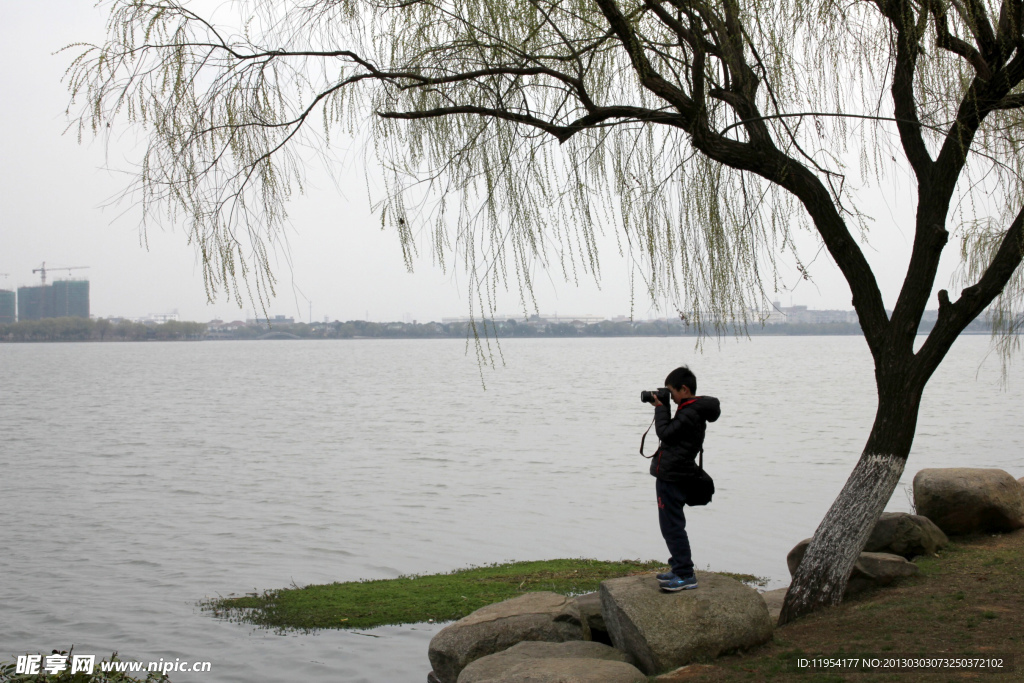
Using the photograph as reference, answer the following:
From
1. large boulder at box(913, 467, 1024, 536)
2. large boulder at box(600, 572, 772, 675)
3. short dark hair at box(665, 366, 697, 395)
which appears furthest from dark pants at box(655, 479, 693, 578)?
large boulder at box(913, 467, 1024, 536)

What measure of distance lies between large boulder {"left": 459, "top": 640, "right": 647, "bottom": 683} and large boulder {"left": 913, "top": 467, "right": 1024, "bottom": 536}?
496cm

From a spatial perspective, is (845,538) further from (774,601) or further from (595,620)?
(595,620)

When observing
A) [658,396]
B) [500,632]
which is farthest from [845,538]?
[500,632]

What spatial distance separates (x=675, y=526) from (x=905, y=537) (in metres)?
3.56

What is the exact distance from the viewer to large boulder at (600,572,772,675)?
205 inches

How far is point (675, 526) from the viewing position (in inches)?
220

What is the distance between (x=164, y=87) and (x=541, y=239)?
2.78 m

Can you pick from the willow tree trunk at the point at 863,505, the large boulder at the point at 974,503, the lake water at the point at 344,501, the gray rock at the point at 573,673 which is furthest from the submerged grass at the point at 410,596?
the gray rock at the point at 573,673

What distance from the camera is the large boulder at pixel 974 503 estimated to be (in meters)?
8.66

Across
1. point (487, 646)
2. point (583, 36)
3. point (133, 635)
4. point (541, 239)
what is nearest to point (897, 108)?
point (583, 36)

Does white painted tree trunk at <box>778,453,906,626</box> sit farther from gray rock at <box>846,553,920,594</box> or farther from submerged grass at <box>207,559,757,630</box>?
submerged grass at <box>207,559,757,630</box>

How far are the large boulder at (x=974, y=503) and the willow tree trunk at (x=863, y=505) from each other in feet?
9.61

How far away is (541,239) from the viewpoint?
5.92m

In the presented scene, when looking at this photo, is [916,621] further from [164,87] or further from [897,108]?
[164,87]
